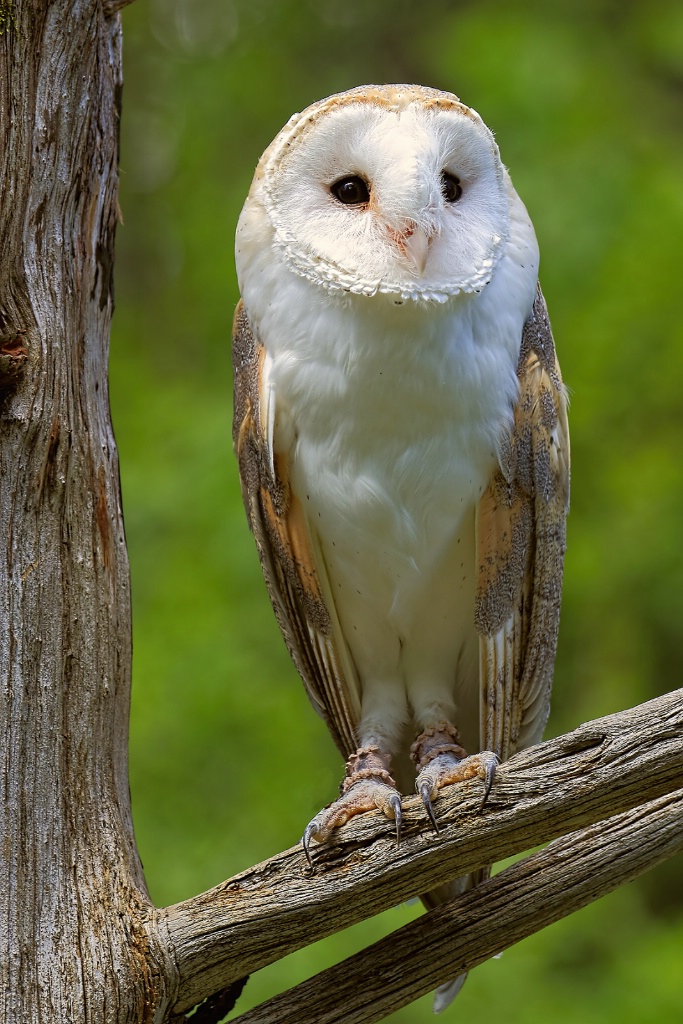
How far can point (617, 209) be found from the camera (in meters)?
3.23

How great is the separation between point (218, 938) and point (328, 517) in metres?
0.75

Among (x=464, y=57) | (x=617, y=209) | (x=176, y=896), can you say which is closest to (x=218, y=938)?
(x=176, y=896)

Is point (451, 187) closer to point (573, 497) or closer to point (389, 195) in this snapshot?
point (389, 195)

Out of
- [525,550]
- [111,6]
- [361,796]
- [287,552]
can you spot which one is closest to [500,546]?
[525,550]

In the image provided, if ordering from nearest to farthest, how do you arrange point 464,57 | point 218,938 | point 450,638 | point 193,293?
1. point 218,938
2. point 450,638
3. point 464,57
4. point 193,293

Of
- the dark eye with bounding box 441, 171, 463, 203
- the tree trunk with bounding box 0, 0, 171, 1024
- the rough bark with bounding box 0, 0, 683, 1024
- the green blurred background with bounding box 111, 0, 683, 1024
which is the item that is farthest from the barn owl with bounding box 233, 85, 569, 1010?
the green blurred background with bounding box 111, 0, 683, 1024

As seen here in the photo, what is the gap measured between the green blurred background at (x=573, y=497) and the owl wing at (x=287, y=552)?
24.8 inches

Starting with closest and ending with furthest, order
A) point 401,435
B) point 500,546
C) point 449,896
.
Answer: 1. point 401,435
2. point 500,546
3. point 449,896

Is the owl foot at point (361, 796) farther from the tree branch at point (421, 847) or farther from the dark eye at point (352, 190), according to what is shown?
the dark eye at point (352, 190)

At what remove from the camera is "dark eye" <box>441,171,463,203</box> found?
1.81 m

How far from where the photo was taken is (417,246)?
5.55 feet

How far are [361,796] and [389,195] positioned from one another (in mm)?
1004

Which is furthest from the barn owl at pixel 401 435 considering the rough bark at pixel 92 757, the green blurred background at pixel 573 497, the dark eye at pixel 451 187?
the green blurred background at pixel 573 497

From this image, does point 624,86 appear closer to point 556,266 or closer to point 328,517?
point 556,266
